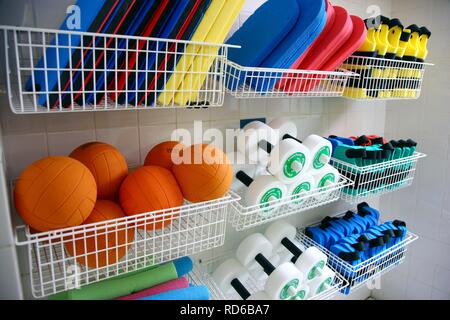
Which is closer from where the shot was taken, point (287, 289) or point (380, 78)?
point (287, 289)

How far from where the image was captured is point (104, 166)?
0.73 m

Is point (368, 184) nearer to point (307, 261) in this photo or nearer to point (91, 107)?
point (307, 261)

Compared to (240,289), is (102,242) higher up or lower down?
higher up

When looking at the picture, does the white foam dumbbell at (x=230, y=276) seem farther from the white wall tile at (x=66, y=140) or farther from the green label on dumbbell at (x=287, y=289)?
the white wall tile at (x=66, y=140)

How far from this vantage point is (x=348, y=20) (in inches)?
36.1

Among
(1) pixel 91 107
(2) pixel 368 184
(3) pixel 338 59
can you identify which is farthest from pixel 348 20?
(1) pixel 91 107

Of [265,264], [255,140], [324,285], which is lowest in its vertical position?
[324,285]

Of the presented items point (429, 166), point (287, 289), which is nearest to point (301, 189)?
point (287, 289)

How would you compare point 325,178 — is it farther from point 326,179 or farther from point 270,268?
point 270,268

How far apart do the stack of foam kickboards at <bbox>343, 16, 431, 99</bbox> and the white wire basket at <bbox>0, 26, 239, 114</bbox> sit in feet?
2.10

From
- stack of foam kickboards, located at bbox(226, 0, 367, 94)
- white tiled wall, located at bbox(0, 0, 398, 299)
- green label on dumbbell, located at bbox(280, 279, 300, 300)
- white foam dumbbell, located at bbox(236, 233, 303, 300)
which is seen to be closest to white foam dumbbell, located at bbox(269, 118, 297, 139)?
white tiled wall, located at bbox(0, 0, 398, 299)

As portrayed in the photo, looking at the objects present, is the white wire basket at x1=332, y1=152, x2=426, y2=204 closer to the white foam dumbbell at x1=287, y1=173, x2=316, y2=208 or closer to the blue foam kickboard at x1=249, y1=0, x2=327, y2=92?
the white foam dumbbell at x1=287, y1=173, x2=316, y2=208

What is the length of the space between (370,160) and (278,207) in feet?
1.53

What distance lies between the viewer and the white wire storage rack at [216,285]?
1.13 m
